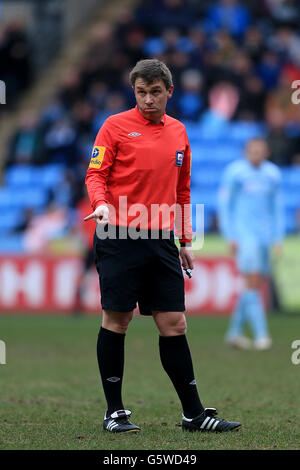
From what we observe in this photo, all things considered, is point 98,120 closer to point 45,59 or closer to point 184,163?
point 45,59

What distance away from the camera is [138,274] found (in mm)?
5375

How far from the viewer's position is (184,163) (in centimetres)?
559

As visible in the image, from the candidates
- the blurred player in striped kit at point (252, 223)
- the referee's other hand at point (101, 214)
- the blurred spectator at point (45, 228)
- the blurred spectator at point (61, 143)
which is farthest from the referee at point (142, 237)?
the blurred spectator at point (61, 143)

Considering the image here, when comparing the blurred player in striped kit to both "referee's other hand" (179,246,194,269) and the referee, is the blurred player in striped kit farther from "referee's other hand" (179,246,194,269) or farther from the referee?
the referee

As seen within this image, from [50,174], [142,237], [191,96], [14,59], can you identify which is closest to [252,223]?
[142,237]

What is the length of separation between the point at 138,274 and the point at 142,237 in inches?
8.4

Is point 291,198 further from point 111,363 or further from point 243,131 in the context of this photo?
point 111,363

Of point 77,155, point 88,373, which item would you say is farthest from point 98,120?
point 88,373

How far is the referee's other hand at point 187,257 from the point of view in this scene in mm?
5719

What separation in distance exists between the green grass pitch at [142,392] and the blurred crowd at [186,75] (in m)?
5.84

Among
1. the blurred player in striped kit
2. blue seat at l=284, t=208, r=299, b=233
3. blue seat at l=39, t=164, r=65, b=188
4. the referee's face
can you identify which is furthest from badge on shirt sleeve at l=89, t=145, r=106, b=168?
blue seat at l=39, t=164, r=65, b=188

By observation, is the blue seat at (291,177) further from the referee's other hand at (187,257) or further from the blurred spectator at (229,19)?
the referee's other hand at (187,257)

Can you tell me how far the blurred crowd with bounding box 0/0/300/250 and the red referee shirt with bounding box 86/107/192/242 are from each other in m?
10.6

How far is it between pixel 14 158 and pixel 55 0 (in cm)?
576
